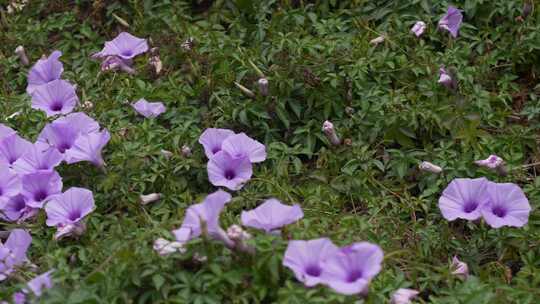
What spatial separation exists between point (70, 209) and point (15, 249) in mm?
222

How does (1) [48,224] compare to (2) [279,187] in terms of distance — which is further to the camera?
(2) [279,187]

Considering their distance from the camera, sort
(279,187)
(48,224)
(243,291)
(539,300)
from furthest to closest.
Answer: (279,187), (48,224), (539,300), (243,291)

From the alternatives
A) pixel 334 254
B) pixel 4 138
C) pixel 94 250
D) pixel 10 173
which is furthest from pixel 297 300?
pixel 4 138

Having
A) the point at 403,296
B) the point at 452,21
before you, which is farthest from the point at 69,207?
the point at 452,21

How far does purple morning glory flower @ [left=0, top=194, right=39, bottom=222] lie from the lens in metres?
2.74

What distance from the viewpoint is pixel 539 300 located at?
2.39 meters

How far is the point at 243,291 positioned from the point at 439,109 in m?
1.19

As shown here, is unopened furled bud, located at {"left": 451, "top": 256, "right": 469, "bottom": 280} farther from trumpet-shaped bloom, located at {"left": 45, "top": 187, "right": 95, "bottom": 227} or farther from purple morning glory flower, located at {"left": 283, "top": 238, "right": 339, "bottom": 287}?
trumpet-shaped bloom, located at {"left": 45, "top": 187, "right": 95, "bottom": 227}

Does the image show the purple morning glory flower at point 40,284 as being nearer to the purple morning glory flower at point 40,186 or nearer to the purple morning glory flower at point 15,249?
the purple morning glory flower at point 15,249

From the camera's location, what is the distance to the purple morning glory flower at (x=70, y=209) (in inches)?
103

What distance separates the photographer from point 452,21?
3.36 meters

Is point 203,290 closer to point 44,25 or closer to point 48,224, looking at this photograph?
point 48,224

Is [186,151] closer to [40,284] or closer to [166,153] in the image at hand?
[166,153]

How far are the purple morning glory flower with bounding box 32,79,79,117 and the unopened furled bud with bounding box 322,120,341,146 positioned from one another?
0.89 m
